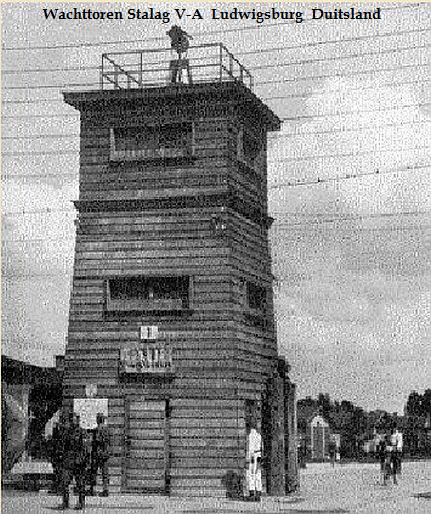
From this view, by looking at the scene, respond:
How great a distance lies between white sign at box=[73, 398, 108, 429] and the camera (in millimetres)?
29031

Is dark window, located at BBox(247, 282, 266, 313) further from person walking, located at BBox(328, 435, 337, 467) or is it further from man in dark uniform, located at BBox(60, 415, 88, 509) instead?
person walking, located at BBox(328, 435, 337, 467)

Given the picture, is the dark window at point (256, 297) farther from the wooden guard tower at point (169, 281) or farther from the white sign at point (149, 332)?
the white sign at point (149, 332)

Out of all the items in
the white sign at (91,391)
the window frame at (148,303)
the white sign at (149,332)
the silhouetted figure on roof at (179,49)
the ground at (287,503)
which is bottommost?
the ground at (287,503)

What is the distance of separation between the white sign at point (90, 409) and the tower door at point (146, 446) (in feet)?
2.14

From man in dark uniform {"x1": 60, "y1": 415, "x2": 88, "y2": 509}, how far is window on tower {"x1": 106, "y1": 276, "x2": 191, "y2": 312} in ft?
18.8

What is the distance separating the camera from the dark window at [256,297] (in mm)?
30312

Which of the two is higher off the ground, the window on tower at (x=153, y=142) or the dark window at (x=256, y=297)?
the window on tower at (x=153, y=142)

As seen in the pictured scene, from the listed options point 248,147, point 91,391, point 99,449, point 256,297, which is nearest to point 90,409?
point 91,391

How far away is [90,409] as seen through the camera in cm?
2912

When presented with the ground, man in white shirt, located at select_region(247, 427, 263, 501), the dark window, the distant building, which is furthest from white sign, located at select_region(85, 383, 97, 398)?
the distant building

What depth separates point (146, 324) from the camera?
29.1 m

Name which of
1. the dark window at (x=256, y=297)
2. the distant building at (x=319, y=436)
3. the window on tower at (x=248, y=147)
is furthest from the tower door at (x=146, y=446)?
the distant building at (x=319, y=436)

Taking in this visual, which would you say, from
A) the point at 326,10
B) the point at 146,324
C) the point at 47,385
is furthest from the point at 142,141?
the point at 326,10

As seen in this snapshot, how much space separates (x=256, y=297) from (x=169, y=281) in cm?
288
